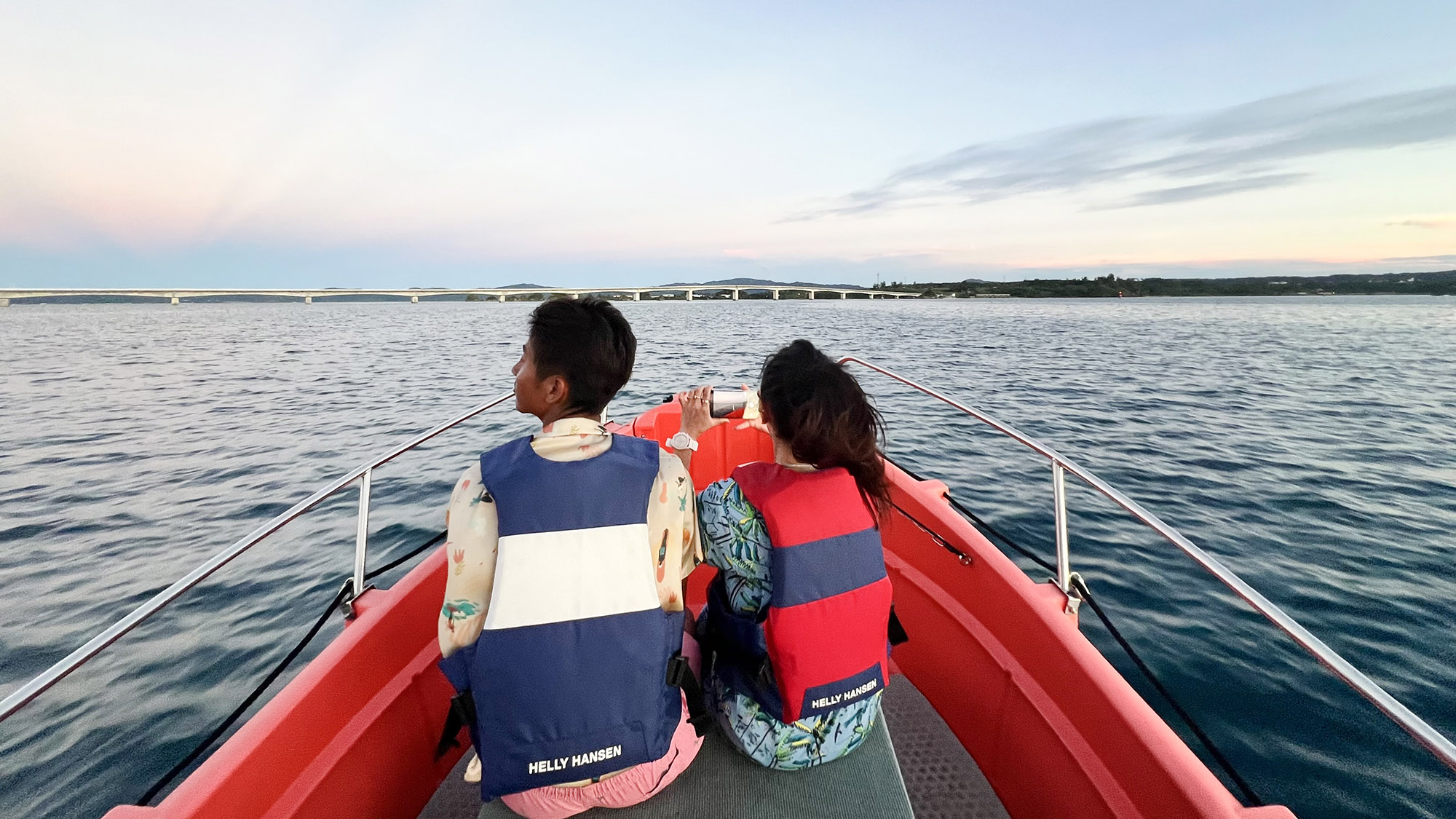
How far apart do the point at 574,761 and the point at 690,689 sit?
317 millimetres

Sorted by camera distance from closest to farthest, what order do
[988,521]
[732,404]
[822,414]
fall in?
[822,414] → [732,404] → [988,521]

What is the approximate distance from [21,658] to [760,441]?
5014 millimetres

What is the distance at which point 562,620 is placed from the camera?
1.23 metres

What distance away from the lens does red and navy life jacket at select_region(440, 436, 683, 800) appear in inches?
47.9

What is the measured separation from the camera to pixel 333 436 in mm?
8625

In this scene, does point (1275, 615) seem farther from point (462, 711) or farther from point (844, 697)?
point (462, 711)

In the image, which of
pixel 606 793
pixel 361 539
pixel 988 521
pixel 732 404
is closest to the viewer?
pixel 606 793

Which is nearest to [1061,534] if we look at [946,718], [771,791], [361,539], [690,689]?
[946,718]

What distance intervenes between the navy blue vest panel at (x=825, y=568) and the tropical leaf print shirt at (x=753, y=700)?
60 mm

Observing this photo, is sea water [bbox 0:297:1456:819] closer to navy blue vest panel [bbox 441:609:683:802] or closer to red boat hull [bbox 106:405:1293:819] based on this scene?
red boat hull [bbox 106:405:1293:819]

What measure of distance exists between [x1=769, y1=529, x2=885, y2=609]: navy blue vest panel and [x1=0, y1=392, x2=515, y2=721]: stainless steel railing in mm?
965

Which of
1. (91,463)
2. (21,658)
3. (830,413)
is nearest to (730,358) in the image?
(91,463)

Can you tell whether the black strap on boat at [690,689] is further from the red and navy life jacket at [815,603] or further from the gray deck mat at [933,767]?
the gray deck mat at [933,767]

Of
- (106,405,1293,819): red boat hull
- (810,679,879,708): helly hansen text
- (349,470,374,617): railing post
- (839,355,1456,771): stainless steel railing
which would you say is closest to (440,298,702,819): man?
(810,679,879,708): helly hansen text
